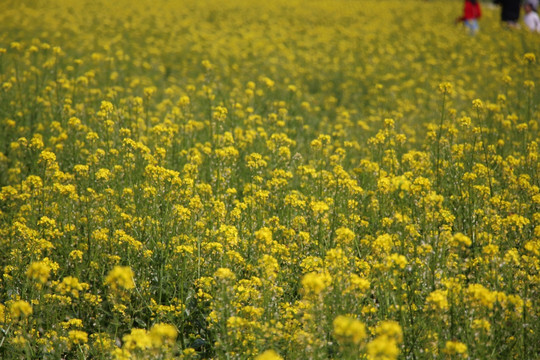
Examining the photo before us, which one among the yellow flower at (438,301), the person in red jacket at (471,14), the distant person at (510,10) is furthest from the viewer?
the distant person at (510,10)

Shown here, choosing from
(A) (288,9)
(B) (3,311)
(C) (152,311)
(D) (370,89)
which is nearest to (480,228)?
(C) (152,311)

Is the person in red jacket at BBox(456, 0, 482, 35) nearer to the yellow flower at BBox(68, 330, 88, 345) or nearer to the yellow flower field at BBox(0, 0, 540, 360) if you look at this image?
the yellow flower field at BBox(0, 0, 540, 360)

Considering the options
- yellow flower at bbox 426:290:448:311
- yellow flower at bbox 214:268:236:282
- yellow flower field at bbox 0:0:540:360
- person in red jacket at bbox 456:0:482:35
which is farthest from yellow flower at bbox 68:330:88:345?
person in red jacket at bbox 456:0:482:35

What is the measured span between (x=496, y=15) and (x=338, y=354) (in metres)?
21.3

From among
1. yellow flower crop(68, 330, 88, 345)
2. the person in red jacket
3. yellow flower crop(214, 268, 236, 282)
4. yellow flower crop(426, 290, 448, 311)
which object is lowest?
yellow flower crop(68, 330, 88, 345)

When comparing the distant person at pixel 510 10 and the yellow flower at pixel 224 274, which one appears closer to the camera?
the yellow flower at pixel 224 274

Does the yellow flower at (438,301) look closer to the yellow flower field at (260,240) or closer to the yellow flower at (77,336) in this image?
the yellow flower field at (260,240)

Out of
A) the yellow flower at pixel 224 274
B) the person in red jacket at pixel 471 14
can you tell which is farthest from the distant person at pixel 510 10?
the yellow flower at pixel 224 274

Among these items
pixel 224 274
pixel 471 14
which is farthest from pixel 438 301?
pixel 471 14

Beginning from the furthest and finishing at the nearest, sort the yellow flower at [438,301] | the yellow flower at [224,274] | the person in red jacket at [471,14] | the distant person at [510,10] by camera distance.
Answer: the distant person at [510,10]
the person in red jacket at [471,14]
the yellow flower at [224,274]
the yellow flower at [438,301]

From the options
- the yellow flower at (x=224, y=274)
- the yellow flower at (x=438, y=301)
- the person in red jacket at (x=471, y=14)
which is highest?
the person in red jacket at (x=471, y=14)

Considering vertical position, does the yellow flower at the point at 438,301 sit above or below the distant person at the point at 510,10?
below

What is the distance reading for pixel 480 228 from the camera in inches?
155

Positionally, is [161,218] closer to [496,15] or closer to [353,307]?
[353,307]
